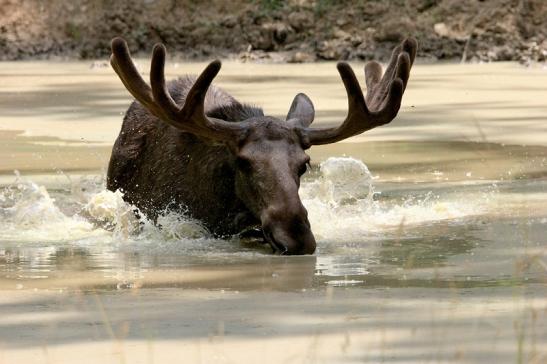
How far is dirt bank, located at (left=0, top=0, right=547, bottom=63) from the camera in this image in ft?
89.2

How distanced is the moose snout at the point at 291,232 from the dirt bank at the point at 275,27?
18758 mm

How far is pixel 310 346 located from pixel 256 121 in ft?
10.7

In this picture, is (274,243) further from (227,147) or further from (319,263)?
(227,147)

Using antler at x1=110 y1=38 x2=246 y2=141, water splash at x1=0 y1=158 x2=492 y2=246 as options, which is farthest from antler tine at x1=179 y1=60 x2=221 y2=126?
water splash at x1=0 y1=158 x2=492 y2=246

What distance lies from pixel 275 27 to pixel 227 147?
19.9 meters

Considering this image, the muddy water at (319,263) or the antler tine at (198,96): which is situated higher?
the antler tine at (198,96)

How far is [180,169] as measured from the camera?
29.8 ft

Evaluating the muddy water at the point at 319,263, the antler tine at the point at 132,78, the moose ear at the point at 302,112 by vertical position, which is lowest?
the muddy water at the point at 319,263

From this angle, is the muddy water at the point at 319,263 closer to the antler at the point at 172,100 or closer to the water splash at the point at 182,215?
the water splash at the point at 182,215

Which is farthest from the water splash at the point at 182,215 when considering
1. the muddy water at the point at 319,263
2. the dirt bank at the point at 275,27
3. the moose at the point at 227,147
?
the dirt bank at the point at 275,27

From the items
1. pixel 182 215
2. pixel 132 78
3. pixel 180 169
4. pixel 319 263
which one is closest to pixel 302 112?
pixel 180 169

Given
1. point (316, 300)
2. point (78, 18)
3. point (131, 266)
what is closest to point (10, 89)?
point (78, 18)

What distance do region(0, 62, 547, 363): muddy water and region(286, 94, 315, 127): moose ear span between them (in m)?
0.69

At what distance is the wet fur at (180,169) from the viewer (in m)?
8.77
